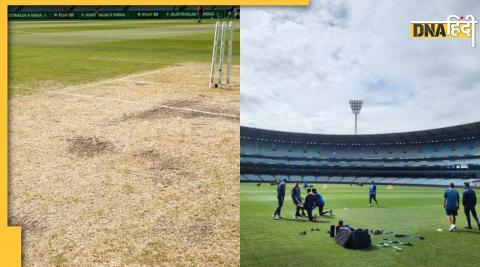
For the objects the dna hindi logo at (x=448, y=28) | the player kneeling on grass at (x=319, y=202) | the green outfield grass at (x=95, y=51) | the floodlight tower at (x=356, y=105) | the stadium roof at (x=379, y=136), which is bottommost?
the player kneeling on grass at (x=319, y=202)

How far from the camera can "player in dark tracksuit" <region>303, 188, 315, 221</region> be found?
5719 mm

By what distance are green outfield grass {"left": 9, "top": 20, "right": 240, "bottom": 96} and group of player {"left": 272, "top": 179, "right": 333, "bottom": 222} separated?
21.8ft

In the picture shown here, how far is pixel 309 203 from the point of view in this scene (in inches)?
229

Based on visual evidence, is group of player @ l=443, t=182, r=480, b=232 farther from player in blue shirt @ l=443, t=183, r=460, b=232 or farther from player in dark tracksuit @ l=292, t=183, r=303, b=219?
player in dark tracksuit @ l=292, t=183, r=303, b=219

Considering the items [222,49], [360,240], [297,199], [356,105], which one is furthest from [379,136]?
[222,49]

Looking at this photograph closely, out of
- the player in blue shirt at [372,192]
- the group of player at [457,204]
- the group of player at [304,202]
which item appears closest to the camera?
the group of player at [457,204]

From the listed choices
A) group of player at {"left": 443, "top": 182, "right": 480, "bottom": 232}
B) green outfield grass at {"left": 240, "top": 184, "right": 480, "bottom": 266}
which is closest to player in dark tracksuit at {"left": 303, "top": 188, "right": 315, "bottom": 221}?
green outfield grass at {"left": 240, "top": 184, "right": 480, "bottom": 266}

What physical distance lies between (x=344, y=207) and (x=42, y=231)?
16.2ft

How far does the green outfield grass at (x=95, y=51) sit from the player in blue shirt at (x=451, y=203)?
7.74m

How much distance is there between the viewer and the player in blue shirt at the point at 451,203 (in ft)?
17.7

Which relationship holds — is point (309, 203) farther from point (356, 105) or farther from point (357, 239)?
point (356, 105)

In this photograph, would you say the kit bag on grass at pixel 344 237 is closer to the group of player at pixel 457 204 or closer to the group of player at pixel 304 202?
the group of player at pixel 304 202

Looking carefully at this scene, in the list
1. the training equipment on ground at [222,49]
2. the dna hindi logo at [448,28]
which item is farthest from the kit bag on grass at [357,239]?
the training equipment on ground at [222,49]

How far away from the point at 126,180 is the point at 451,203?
5093 millimetres
